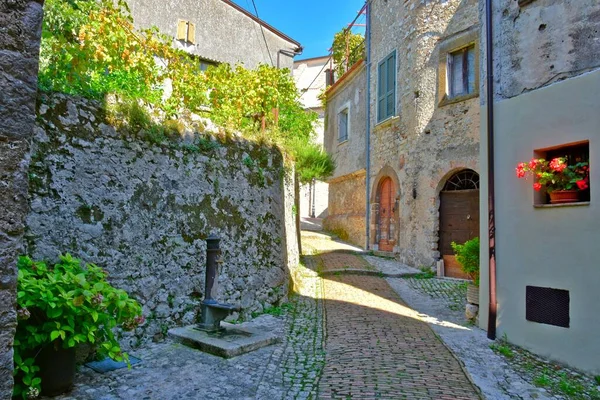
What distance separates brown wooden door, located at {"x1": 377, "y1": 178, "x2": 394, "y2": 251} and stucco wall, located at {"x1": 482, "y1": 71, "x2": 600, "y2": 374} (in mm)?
6198

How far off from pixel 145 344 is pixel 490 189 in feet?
14.4

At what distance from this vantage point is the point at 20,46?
1.59 metres

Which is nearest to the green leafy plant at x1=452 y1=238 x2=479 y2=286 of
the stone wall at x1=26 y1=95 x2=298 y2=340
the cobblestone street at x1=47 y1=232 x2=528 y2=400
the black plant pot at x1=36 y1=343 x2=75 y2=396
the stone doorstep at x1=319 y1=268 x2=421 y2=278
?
the cobblestone street at x1=47 y1=232 x2=528 y2=400

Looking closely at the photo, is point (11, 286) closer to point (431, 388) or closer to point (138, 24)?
point (431, 388)

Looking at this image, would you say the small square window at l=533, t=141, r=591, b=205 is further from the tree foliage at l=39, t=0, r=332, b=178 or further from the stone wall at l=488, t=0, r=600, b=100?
the tree foliage at l=39, t=0, r=332, b=178

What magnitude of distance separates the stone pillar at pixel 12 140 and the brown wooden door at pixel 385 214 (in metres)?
10.4

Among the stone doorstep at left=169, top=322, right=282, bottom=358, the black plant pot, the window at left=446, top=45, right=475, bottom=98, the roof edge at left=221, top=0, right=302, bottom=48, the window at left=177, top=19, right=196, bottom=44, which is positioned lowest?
the stone doorstep at left=169, top=322, right=282, bottom=358

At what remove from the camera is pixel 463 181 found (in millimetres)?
9344

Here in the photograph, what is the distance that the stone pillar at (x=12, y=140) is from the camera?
5.01 feet

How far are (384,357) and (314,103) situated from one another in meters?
25.4

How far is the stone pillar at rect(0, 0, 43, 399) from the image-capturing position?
5.01ft

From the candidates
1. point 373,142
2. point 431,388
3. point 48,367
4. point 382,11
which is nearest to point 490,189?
point 431,388

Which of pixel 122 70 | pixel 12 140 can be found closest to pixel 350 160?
pixel 122 70

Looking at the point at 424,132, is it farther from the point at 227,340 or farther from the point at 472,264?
the point at 227,340
